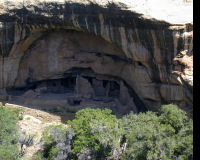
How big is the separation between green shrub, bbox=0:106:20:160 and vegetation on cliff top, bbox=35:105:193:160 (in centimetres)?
117

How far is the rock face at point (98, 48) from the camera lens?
1556 cm

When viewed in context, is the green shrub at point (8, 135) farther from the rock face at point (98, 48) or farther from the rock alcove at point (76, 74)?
the rock face at point (98, 48)

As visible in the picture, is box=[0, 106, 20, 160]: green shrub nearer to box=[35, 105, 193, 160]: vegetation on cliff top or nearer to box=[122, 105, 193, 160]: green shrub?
box=[35, 105, 193, 160]: vegetation on cliff top

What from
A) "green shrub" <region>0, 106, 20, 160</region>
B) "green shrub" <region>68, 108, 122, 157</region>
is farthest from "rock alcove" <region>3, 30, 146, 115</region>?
"green shrub" <region>68, 108, 122, 157</region>

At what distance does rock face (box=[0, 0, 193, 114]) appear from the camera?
15562 mm

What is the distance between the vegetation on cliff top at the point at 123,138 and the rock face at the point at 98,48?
2.04 m

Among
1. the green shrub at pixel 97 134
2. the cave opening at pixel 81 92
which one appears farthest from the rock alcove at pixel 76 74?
the green shrub at pixel 97 134

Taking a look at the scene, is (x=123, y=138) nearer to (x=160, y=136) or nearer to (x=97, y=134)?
(x=97, y=134)

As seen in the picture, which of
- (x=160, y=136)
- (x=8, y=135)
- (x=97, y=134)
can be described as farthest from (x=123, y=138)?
(x=8, y=135)

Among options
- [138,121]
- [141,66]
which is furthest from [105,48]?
[138,121]
